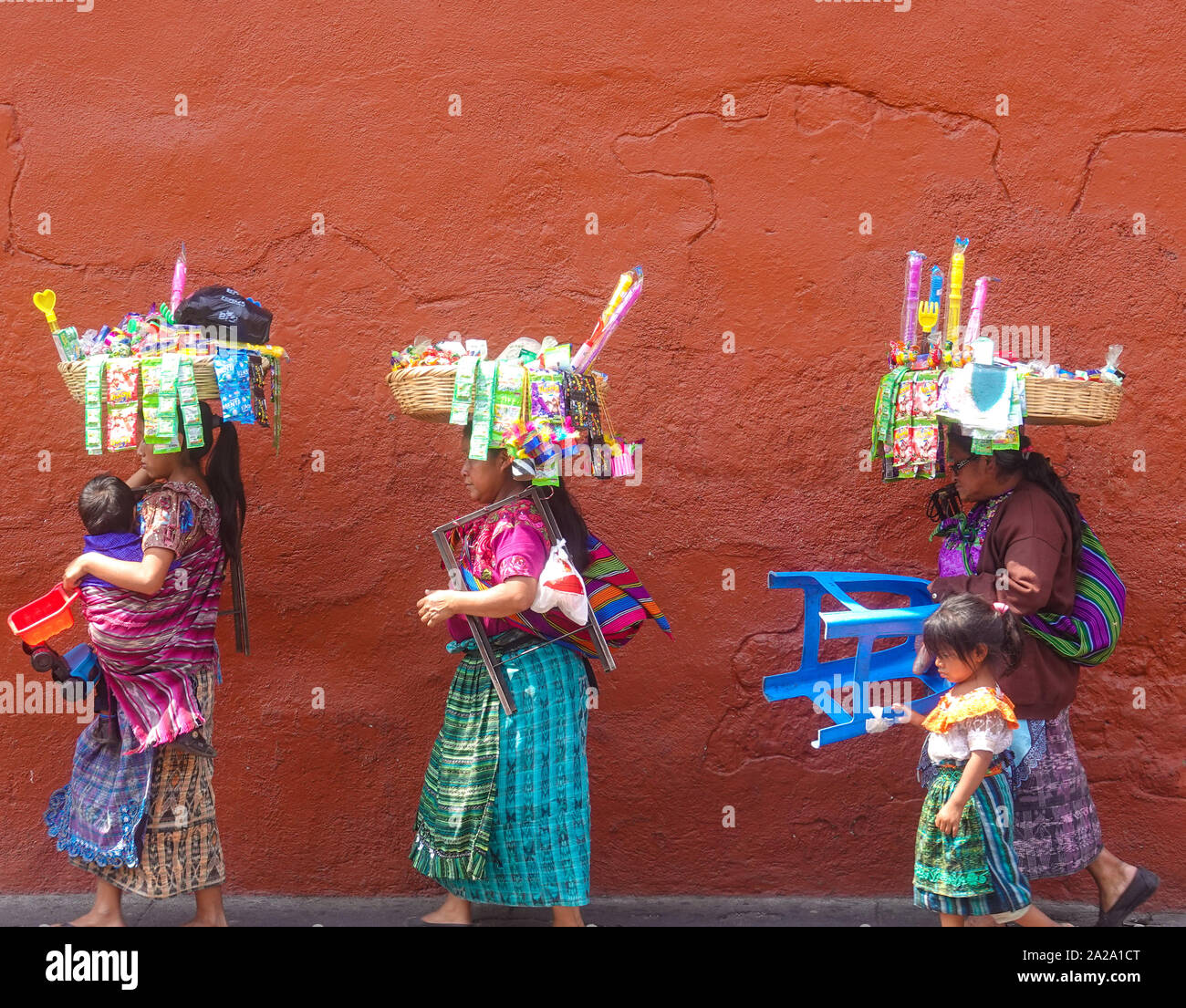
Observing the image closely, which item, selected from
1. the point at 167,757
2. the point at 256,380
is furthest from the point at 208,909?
the point at 256,380

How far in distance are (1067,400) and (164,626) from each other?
2611 millimetres

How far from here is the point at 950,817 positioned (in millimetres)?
3369

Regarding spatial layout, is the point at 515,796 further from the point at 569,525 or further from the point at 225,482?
the point at 225,482

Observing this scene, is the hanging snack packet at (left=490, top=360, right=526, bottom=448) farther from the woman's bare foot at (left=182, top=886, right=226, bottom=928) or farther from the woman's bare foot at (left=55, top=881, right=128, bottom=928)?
the woman's bare foot at (left=55, top=881, right=128, bottom=928)

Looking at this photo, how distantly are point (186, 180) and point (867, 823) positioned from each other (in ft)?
10.5

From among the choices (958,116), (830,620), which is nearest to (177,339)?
(830,620)

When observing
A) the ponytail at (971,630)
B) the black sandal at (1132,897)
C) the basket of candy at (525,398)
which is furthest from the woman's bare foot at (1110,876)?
the basket of candy at (525,398)

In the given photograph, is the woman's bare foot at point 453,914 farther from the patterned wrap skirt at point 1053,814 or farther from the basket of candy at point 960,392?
the basket of candy at point 960,392

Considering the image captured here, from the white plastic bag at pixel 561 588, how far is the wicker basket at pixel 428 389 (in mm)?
487

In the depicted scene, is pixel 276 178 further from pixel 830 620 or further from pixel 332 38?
pixel 830 620

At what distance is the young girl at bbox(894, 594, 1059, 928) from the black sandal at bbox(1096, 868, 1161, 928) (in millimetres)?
581

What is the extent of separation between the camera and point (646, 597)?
12.8ft

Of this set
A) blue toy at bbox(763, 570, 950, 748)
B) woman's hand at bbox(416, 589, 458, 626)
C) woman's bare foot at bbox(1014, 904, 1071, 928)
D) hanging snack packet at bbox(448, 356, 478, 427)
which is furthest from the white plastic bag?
woman's bare foot at bbox(1014, 904, 1071, 928)

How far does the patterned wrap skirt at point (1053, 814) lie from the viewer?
12.3 feet
